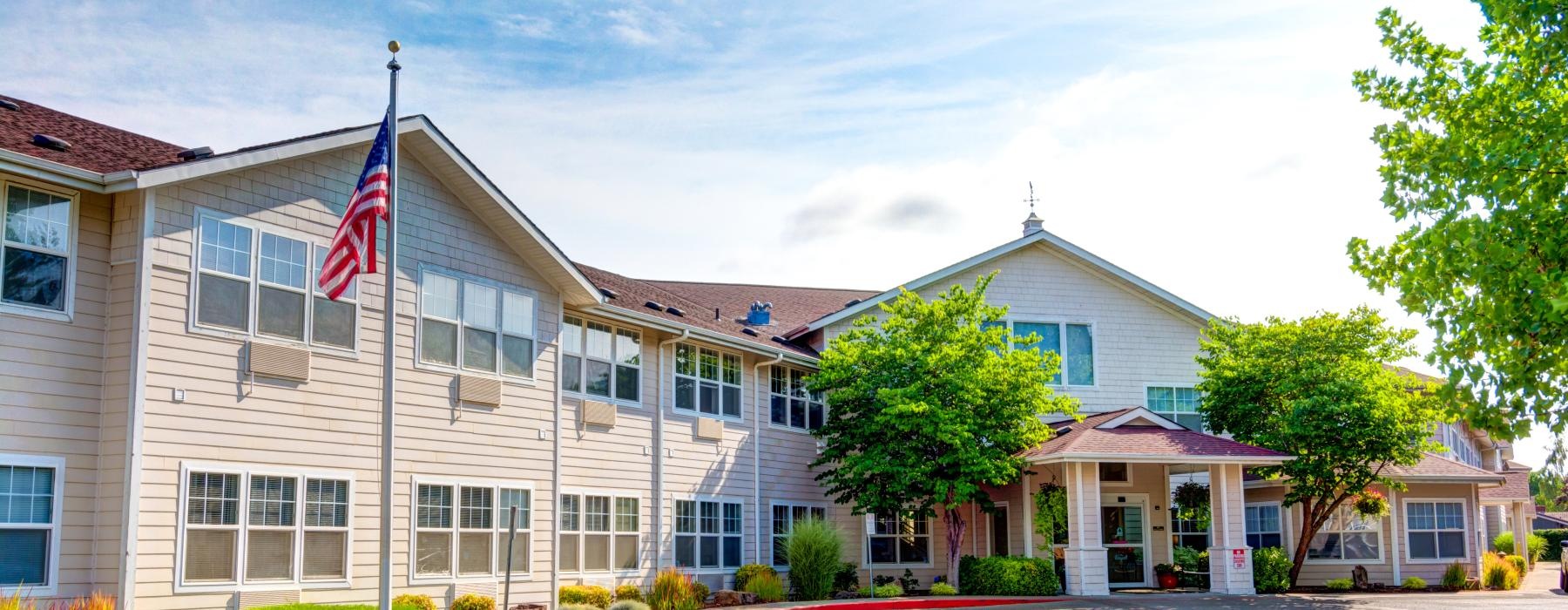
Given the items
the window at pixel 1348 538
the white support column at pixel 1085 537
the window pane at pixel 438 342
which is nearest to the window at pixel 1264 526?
the window at pixel 1348 538

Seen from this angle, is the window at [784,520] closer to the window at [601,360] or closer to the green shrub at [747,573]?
the green shrub at [747,573]

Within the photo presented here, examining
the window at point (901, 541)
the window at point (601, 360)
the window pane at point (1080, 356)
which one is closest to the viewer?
the window at point (601, 360)

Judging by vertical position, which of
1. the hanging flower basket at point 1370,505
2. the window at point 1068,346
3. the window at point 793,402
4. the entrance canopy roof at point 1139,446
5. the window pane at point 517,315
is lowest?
the hanging flower basket at point 1370,505

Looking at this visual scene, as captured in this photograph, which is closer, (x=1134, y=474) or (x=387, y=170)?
(x=387, y=170)

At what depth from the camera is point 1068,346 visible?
33.4 meters

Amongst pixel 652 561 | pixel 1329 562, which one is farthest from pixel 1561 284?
pixel 1329 562

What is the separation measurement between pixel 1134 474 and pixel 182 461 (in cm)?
2022

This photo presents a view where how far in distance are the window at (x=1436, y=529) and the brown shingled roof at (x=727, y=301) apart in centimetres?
1447

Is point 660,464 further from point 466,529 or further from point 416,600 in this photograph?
point 416,600

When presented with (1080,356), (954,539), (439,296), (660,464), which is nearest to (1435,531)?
(1080,356)

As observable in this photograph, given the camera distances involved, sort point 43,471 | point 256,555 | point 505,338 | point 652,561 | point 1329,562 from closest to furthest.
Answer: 1. point 43,471
2. point 256,555
3. point 505,338
4. point 652,561
5. point 1329,562

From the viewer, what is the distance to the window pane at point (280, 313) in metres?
17.6

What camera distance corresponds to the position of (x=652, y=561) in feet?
80.6

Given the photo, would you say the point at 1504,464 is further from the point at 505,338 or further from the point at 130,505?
the point at 130,505
